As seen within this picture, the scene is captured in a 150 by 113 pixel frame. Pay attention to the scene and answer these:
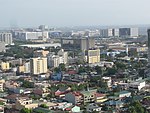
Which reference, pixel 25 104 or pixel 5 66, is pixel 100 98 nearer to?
pixel 25 104

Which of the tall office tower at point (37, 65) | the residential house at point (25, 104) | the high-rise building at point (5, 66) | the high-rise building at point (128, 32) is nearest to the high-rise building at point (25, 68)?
the tall office tower at point (37, 65)

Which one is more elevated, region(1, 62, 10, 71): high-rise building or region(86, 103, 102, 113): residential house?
region(86, 103, 102, 113): residential house

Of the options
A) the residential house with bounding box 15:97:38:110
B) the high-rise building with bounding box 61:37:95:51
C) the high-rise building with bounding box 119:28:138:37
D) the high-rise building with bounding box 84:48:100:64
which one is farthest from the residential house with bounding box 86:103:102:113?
the high-rise building with bounding box 119:28:138:37

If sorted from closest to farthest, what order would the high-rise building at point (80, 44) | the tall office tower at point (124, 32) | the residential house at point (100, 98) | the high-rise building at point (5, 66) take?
the residential house at point (100, 98) → the high-rise building at point (5, 66) → the high-rise building at point (80, 44) → the tall office tower at point (124, 32)

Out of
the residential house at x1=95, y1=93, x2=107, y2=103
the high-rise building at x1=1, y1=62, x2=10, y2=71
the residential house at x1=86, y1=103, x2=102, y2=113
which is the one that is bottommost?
the high-rise building at x1=1, y1=62, x2=10, y2=71

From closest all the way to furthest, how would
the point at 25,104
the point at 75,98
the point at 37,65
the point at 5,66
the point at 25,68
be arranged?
the point at 25,104 < the point at 75,98 < the point at 37,65 < the point at 25,68 < the point at 5,66

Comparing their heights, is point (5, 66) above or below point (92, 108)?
below

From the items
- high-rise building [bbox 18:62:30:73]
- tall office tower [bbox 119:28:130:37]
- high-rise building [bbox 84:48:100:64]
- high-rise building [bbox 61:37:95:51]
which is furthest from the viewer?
tall office tower [bbox 119:28:130:37]

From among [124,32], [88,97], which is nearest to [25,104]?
[88,97]

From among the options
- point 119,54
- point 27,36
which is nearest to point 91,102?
point 119,54

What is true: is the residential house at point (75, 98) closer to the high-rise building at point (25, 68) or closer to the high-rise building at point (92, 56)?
the high-rise building at point (25, 68)

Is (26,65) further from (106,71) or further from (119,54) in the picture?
(119,54)

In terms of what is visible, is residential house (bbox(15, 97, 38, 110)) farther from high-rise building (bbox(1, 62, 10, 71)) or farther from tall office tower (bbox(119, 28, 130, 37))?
tall office tower (bbox(119, 28, 130, 37))
